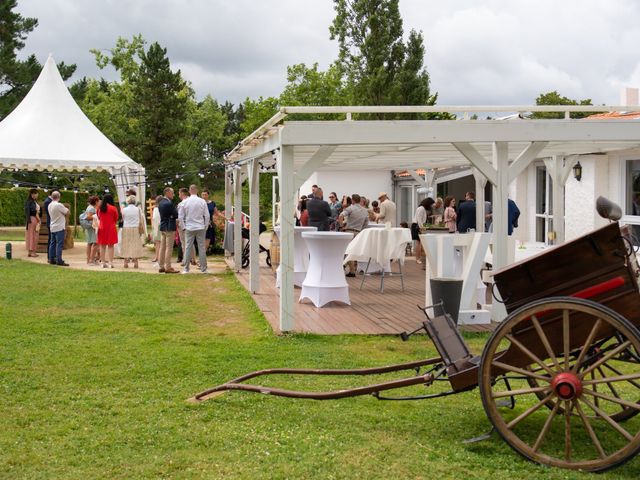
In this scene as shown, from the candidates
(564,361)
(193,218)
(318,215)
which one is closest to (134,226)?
(193,218)

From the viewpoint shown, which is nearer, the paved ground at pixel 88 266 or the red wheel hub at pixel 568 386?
the red wheel hub at pixel 568 386

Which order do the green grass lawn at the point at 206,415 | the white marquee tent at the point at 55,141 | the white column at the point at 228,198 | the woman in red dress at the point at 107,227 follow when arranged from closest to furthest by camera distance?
1. the green grass lawn at the point at 206,415
2. the woman in red dress at the point at 107,227
3. the white column at the point at 228,198
4. the white marquee tent at the point at 55,141

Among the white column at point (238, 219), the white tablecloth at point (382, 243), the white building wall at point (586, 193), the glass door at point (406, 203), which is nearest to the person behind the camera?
the white tablecloth at point (382, 243)

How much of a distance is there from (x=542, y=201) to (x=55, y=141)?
12616 mm

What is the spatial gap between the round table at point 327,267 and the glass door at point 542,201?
9.65 meters

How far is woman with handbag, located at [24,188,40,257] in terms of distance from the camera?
20203 mm

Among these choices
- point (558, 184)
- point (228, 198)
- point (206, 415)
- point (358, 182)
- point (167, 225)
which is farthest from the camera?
point (358, 182)

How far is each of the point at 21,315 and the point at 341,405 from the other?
244 inches

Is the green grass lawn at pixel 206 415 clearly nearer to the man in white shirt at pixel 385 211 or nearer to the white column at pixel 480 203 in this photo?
the white column at pixel 480 203

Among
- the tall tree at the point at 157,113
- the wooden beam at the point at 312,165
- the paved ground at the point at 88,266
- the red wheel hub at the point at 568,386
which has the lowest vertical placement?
the red wheel hub at the point at 568,386

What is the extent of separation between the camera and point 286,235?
953cm

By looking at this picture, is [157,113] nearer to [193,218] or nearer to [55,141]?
Answer: [55,141]

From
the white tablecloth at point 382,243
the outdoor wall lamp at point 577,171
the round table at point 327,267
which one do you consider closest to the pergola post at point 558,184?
the outdoor wall lamp at point 577,171

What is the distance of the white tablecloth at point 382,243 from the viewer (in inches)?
518
